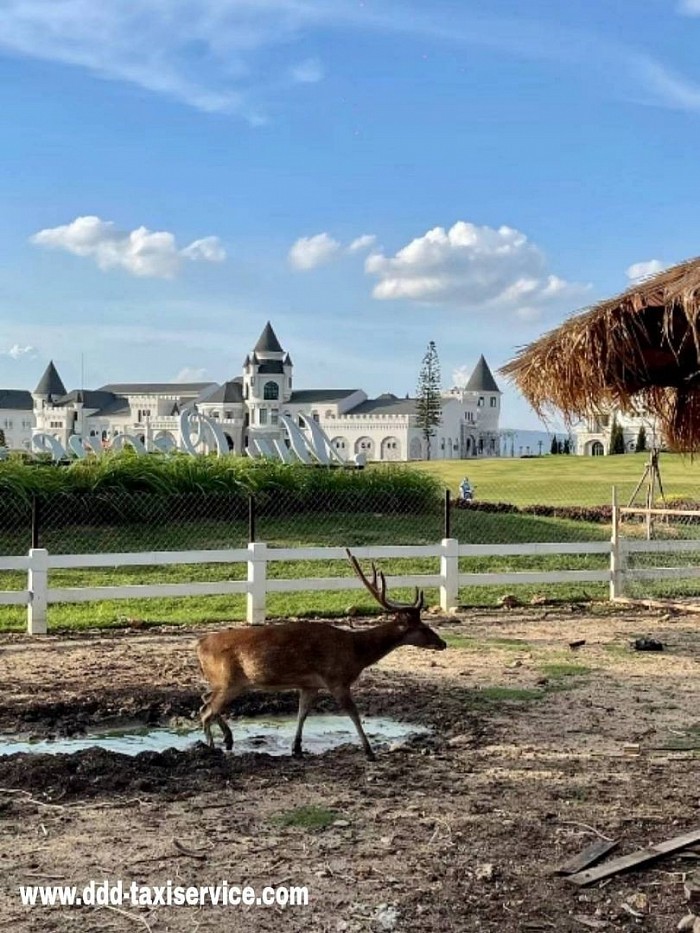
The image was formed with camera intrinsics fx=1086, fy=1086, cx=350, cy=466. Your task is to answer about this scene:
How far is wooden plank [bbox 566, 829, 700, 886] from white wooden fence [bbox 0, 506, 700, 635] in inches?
339

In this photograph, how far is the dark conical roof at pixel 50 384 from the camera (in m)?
148

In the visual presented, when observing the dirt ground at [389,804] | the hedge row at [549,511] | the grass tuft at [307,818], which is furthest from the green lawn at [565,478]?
the grass tuft at [307,818]

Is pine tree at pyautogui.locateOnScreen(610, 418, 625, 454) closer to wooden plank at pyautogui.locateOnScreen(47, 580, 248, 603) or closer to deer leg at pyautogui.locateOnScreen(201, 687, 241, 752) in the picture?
wooden plank at pyautogui.locateOnScreen(47, 580, 248, 603)

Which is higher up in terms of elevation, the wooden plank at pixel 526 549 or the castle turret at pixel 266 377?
the castle turret at pixel 266 377

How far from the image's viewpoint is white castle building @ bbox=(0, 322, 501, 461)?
105 meters

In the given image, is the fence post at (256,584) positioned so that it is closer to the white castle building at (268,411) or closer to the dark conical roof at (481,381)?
the white castle building at (268,411)

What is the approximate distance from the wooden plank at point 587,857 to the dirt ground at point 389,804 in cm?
8

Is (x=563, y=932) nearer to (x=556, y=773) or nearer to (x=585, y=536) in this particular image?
(x=556, y=773)

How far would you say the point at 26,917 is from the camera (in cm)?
463

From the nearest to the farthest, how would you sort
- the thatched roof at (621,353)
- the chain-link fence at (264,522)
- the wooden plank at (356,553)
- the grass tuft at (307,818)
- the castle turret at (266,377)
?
the grass tuft at (307,818)
the thatched roof at (621,353)
the wooden plank at (356,553)
the chain-link fence at (264,522)
the castle turret at (266,377)

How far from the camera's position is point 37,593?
42.3 ft

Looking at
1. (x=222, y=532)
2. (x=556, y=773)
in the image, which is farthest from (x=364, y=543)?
(x=556, y=773)

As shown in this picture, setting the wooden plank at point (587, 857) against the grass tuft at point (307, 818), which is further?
the grass tuft at point (307, 818)

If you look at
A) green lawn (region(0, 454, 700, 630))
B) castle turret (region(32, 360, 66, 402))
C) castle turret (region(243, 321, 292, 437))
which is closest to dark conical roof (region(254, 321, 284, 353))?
castle turret (region(243, 321, 292, 437))
